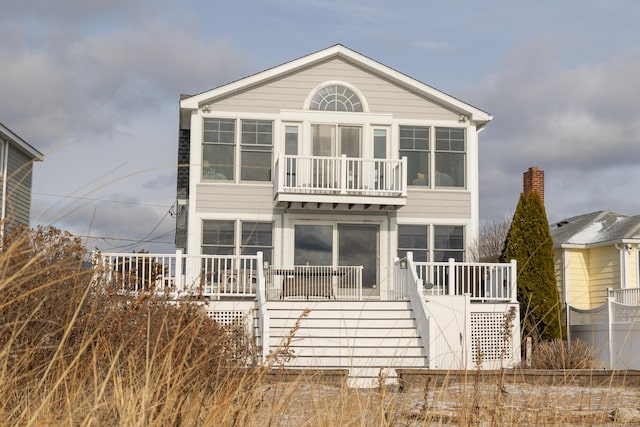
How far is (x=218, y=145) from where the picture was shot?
20172 millimetres

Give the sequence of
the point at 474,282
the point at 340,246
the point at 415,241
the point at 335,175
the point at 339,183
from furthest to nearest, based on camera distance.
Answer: the point at 415,241 < the point at 340,246 < the point at 335,175 < the point at 339,183 < the point at 474,282

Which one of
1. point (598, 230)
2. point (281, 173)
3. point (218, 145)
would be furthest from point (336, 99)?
point (598, 230)

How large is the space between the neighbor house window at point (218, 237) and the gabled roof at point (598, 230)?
10511mm

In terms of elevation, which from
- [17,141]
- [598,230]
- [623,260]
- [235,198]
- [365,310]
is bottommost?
[365,310]

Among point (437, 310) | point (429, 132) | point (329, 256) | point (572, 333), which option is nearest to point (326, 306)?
point (437, 310)

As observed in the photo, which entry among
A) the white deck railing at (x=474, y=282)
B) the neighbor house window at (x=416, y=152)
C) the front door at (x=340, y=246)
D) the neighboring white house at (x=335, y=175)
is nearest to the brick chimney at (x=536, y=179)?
the neighboring white house at (x=335, y=175)

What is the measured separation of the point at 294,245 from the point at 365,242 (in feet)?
5.74

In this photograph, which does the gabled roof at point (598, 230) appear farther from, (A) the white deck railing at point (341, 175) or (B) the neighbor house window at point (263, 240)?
(B) the neighbor house window at point (263, 240)

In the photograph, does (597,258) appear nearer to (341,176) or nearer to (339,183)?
(339,183)

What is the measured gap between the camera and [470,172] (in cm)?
2091

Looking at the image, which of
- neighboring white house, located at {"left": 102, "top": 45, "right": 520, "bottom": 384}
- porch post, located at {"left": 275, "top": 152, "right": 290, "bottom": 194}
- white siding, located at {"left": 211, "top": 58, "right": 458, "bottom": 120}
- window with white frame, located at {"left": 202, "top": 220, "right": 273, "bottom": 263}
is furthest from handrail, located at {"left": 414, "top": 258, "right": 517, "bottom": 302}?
white siding, located at {"left": 211, "top": 58, "right": 458, "bottom": 120}

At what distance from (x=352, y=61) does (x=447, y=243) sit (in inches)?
201

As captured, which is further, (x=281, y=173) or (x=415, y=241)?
(x=415, y=241)

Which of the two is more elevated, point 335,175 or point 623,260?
point 335,175
